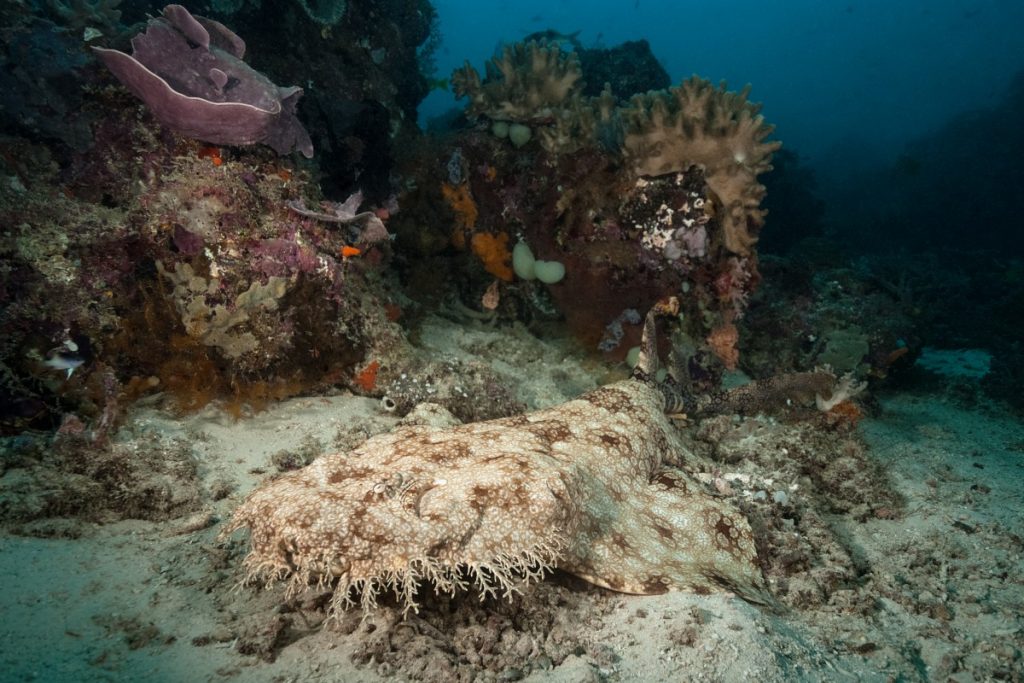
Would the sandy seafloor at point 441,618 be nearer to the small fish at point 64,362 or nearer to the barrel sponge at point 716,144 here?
the small fish at point 64,362

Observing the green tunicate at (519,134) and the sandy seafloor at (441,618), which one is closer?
the sandy seafloor at (441,618)

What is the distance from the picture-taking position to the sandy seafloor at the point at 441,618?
2318mm

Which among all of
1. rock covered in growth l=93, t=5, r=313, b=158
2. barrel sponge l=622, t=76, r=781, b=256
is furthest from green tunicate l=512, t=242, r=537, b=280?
rock covered in growth l=93, t=5, r=313, b=158

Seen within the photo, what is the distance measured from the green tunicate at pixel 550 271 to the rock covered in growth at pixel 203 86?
10.8 ft

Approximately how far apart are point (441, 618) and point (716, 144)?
19.0 ft

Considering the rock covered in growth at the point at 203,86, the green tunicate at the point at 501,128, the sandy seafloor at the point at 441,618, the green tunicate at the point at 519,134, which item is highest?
the green tunicate at the point at 501,128

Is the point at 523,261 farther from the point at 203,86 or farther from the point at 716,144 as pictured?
the point at 203,86

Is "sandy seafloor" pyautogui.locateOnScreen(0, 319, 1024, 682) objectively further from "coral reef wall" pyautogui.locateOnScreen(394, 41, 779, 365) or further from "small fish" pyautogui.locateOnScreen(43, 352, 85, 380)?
"coral reef wall" pyautogui.locateOnScreen(394, 41, 779, 365)

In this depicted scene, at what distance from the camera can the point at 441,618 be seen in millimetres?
2707

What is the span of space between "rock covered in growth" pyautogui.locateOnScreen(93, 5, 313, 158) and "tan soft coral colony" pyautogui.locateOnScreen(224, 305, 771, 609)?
10.7 ft

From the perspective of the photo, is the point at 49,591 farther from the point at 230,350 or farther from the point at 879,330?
the point at 879,330

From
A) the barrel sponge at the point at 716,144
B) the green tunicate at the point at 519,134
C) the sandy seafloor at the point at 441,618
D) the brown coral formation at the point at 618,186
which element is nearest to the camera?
the sandy seafloor at the point at 441,618

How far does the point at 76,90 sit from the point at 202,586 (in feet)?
14.4

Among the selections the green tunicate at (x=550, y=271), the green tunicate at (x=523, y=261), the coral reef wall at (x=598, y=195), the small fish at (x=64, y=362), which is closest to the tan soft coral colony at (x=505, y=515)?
the small fish at (x=64, y=362)
